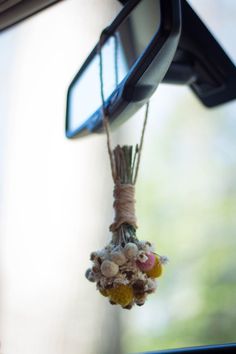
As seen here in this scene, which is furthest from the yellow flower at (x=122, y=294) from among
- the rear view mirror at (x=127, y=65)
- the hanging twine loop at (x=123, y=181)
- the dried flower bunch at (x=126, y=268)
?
the rear view mirror at (x=127, y=65)

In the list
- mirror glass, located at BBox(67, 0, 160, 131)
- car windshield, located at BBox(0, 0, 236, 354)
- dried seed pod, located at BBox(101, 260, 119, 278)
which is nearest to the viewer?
dried seed pod, located at BBox(101, 260, 119, 278)

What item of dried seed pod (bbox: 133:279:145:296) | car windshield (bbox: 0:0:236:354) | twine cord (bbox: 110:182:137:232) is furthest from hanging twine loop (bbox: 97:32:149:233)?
car windshield (bbox: 0:0:236:354)

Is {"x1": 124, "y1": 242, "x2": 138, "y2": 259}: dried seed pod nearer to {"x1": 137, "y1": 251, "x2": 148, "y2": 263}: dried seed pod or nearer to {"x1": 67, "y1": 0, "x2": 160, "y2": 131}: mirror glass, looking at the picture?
{"x1": 137, "y1": 251, "x2": 148, "y2": 263}: dried seed pod

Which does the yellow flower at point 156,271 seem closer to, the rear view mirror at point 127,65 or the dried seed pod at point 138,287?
the dried seed pod at point 138,287

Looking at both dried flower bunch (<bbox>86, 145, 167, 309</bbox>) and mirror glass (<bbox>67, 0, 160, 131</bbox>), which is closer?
dried flower bunch (<bbox>86, 145, 167, 309</bbox>)

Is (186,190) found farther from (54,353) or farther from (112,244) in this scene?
(54,353)

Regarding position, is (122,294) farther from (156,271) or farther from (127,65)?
(127,65)

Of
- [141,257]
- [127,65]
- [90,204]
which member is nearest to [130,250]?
[141,257]
